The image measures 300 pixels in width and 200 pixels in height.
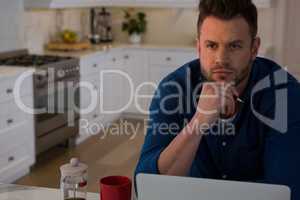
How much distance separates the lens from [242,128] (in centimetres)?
161

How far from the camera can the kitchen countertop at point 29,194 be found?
5.05 ft

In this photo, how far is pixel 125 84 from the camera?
5.77 meters

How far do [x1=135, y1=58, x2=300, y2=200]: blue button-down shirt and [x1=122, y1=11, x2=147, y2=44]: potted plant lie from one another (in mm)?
4380

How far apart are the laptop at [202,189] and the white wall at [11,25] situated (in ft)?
12.2

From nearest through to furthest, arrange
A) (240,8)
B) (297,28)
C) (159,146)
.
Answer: (240,8)
(159,146)
(297,28)

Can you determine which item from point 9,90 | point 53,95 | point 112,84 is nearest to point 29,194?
point 9,90

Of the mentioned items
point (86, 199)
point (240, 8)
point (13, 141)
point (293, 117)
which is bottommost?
point (13, 141)

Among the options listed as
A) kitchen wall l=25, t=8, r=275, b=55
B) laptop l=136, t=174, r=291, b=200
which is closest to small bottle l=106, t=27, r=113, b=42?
kitchen wall l=25, t=8, r=275, b=55

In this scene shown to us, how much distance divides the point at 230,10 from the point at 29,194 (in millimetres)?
858

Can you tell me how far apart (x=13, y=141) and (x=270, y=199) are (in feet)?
9.99

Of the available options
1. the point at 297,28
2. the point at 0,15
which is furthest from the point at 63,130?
the point at 297,28

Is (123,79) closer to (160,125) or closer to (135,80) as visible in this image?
(135,80)

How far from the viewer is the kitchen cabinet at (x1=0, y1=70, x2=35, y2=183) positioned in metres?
3.68

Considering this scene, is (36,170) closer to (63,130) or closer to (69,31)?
(63,130)
